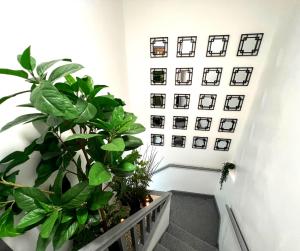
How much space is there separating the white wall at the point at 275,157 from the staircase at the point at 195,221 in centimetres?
55

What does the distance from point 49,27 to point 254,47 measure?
261cm

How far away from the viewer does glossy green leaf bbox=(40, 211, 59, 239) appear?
68cm

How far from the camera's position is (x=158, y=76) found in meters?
3.02

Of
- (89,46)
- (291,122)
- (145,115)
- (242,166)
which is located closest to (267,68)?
(291,122)

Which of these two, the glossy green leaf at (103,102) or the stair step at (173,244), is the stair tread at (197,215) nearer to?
the stair step at (173,244)

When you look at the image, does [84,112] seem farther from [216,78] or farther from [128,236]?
[216,78]

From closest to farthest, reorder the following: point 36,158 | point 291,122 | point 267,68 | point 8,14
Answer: point 8,14 < point 36,158 < point 291,122 < point 267,68

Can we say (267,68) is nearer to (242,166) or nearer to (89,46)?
(242,166)

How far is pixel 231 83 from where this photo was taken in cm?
284

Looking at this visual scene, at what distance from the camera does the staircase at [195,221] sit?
2.83m

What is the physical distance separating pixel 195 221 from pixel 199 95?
2.56 meters

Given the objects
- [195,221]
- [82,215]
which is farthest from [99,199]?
[195,221]

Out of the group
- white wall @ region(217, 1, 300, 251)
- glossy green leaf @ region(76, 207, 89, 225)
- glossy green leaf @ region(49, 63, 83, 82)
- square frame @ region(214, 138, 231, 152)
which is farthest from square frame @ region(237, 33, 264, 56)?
glossy green leaf @ region(76, 207, 89, 225)

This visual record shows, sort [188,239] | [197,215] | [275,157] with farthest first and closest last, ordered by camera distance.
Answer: [197,215] → [188,239] → [275,157]
